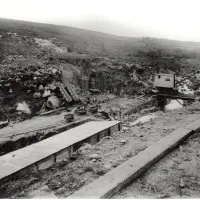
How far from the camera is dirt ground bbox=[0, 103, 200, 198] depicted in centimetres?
307

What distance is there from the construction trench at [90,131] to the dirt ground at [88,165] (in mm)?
14

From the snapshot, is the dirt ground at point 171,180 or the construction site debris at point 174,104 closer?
the dirt ground at point 171,180

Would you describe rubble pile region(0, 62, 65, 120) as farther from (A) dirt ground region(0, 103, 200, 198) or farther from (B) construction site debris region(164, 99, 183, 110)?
(A) dirt ground region(0, 103, 200, 198)

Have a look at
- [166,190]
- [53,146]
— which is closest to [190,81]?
[53,146]

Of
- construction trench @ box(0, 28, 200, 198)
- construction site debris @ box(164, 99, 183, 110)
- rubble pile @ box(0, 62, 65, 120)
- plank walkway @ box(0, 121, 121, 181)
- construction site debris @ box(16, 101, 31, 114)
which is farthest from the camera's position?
construction site debris @ box(164, 99, 183, 110)

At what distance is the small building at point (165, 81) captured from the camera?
56.1ft

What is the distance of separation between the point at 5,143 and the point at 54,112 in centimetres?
428

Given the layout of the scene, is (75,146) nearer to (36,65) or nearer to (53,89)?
(53,89)

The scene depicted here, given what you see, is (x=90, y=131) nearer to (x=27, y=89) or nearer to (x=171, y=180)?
(x=171, y=180)

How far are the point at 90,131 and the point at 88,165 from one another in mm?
4257

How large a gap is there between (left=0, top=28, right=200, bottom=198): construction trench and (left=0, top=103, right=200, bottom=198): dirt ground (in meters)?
0.01

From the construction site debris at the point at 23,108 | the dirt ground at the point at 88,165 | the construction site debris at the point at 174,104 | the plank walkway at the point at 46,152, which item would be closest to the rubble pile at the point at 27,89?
the construction site debris at the point at 23,108

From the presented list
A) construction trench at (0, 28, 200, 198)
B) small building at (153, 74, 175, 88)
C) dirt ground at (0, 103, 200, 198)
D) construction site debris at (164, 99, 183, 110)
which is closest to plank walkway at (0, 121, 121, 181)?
construction trench at (0, 28, 200, 198)

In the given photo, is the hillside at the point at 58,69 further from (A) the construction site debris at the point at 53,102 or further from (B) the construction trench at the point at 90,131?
(A) the construction site debris at the point at 53,102
